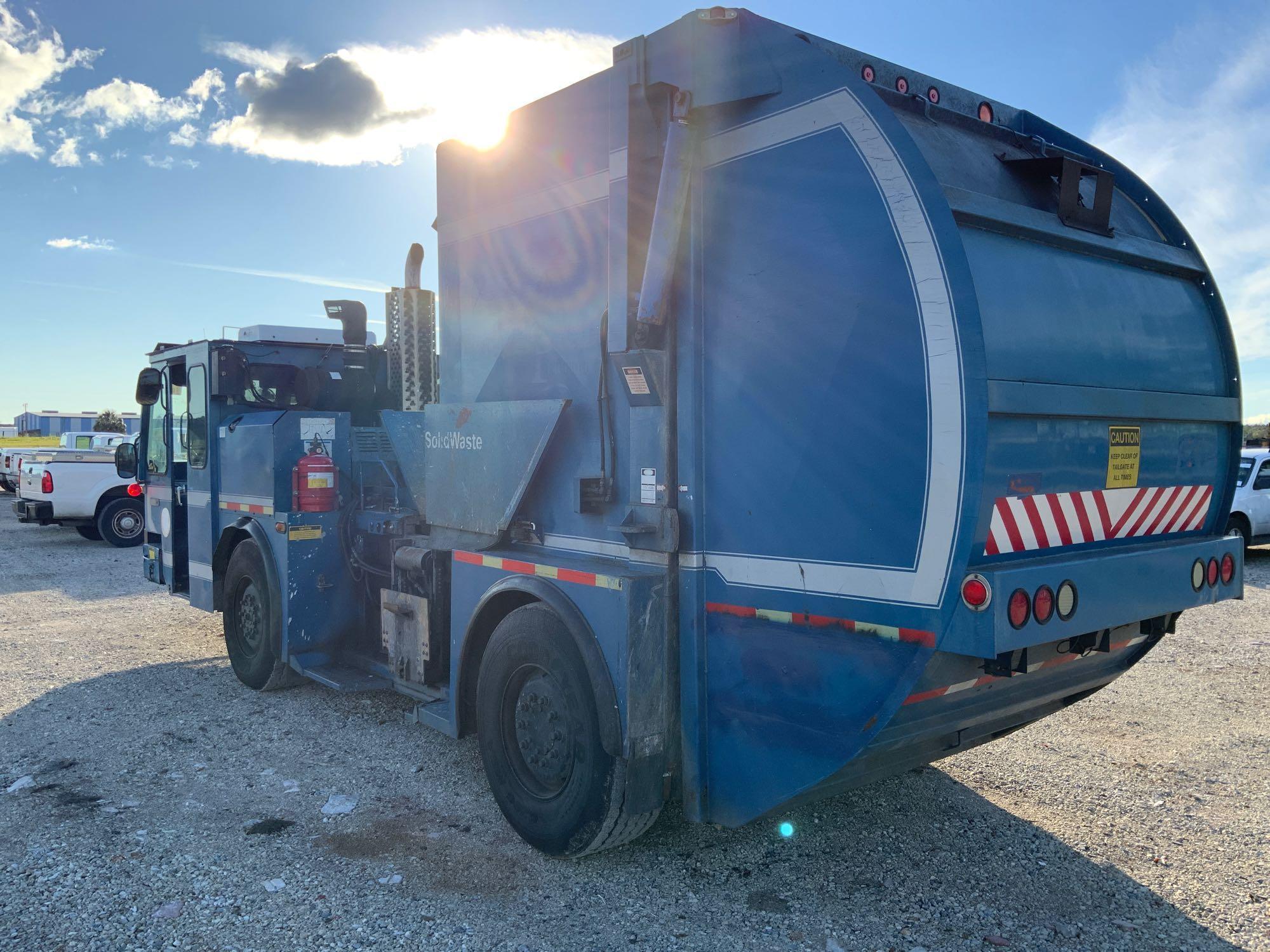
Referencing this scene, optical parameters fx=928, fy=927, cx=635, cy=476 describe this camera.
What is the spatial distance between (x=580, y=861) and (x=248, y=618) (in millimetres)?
3894

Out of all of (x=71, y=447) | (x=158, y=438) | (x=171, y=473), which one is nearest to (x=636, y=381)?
(x=171, y=473)

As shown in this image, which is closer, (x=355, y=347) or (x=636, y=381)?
(x=636, y=381)

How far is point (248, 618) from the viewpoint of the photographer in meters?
6.85

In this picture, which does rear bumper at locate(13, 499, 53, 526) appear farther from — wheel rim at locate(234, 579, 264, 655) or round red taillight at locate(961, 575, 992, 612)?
round red taillight at locate(961, 575, 992, 612)

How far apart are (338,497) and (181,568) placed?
260 centimetres

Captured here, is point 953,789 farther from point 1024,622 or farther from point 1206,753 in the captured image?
point 1024,622

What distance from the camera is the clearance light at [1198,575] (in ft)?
12.2

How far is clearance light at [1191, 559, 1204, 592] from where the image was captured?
3.71m

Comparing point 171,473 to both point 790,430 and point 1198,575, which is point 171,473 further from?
point 1198,575

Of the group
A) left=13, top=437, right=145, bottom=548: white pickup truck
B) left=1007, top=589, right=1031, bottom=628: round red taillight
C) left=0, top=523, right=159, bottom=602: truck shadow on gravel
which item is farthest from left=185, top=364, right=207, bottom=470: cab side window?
left=13, top=437, right=145, bottom=548: white pickup truck

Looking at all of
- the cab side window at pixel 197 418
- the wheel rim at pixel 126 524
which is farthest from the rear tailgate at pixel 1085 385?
the wheel rim at pixel 126 524

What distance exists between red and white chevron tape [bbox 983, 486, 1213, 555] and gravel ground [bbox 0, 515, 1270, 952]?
1471 millimetres

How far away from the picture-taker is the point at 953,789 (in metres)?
4.78

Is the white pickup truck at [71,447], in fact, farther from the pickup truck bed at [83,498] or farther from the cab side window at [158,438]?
the cab side window at [158,438]
